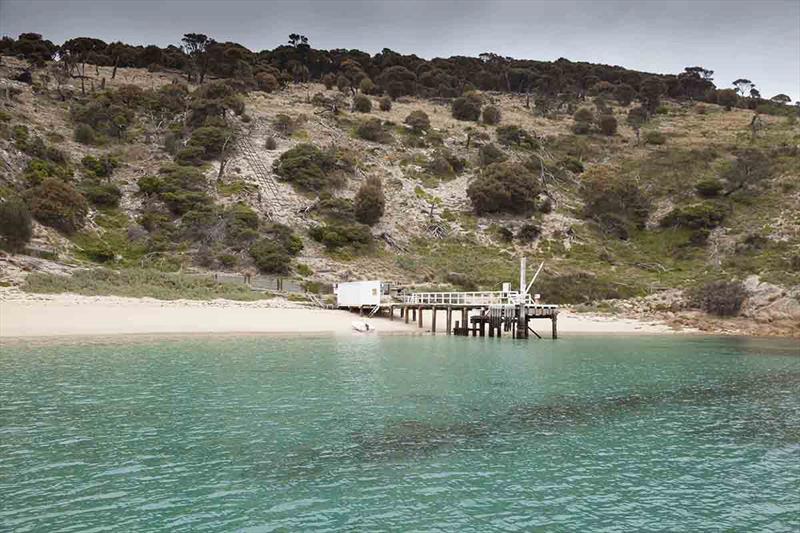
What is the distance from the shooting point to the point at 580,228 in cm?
7531

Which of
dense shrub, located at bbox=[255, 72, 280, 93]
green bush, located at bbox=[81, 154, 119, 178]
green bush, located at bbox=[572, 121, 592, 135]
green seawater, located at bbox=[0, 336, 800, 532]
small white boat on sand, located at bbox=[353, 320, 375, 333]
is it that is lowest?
green seawater, located at bbox=[0, 336, 800, 532]

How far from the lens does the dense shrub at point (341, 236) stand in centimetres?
6378

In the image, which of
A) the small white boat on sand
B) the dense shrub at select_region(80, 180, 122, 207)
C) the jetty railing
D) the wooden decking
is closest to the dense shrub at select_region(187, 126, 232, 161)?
the dense shrub at select_region(80, 180, 122, 207)

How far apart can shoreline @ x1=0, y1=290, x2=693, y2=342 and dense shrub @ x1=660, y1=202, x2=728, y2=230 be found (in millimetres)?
27634

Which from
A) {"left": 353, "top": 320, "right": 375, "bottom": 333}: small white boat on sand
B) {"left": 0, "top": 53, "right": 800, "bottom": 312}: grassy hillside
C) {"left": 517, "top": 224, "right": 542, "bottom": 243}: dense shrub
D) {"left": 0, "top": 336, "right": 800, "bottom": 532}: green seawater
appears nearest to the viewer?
{"left": 0, "top": 336, "right": 800, "bottom": 532}: green seawater

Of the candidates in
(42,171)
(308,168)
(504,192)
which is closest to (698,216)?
(504,192)

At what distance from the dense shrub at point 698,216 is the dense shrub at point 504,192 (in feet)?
54.0

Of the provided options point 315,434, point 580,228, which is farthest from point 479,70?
point 315,434

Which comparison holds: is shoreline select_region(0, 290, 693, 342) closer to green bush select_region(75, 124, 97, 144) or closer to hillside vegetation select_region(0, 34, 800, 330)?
hillside vegetation select_region(0, 34, 800, 330)

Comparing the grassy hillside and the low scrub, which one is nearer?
the low scrub

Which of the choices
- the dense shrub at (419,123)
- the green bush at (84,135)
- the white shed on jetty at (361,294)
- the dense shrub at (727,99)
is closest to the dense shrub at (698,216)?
the dense shrub at (419,123)

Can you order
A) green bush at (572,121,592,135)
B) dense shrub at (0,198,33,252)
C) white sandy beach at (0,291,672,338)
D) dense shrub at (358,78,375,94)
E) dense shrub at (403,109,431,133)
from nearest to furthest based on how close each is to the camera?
white sandy beach at (0,291,672,338) → dense shrub at (0,198,33,252) → dense shrub at (403,109,431,133) → green bush at (572,121,592,135) → dense shrub at (358,78,375,94)

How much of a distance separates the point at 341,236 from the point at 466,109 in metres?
48.5

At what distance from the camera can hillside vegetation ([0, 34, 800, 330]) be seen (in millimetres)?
58281
